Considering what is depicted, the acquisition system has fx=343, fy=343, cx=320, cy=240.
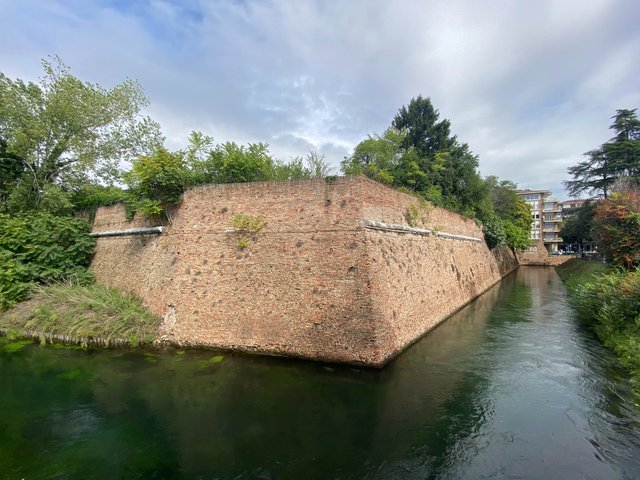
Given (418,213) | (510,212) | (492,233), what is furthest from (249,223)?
(510,212)

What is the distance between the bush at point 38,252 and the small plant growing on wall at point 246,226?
→ 24.0 ft

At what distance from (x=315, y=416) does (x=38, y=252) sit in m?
12.0

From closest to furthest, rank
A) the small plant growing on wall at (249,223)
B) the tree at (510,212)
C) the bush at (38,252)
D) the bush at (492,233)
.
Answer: the small plant growing on wall at (249,223) < the bush at (38,252) < the bush at (492,233) < the tree at (510,212)

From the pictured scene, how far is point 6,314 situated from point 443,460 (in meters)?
13.9

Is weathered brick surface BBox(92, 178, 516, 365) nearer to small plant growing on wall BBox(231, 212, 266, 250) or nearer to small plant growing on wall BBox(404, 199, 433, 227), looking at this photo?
small plant growing on wall BBox(231, 212, 266, 250)

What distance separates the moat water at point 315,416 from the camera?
16.5 feet

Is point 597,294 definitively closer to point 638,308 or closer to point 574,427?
point 638,308

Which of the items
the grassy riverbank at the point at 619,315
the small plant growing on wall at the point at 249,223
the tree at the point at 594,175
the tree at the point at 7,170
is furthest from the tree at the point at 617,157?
the tree at the point at 7,170

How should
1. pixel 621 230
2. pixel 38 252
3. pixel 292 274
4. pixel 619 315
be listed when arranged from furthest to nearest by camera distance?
pixel 621 230, pixel 38 252, pixel 619 315, pixel 292 274

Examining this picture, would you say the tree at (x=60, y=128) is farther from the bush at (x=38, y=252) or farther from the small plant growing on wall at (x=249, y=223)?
the small plant growing on wall at (x=249, y=223)

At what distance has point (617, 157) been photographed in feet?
84.0

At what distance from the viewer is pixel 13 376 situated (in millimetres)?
8195

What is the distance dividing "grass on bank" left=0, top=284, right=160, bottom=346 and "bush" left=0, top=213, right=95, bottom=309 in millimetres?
614

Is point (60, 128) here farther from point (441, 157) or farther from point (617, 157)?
point (617, 157)
